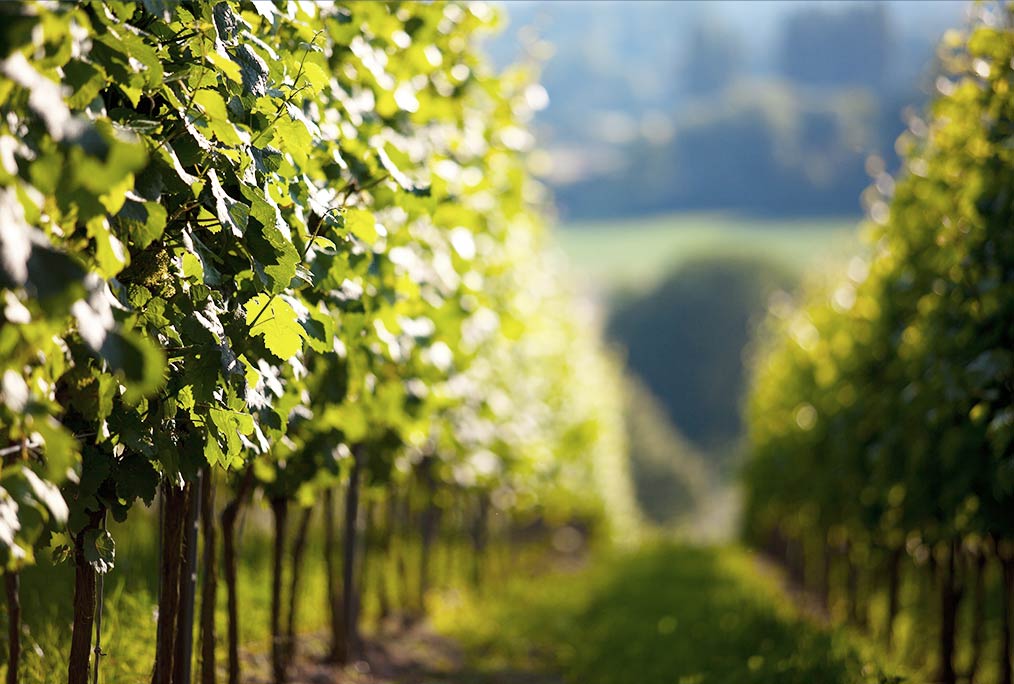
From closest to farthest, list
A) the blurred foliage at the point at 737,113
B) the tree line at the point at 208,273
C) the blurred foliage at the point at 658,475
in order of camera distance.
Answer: the tree line at the point at 208,273 < the blurred foliage at the point at 658,475 < the blurred foliage at the point at 737,113

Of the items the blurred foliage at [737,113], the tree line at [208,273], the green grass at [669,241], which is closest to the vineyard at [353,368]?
the tree line at [208,273]

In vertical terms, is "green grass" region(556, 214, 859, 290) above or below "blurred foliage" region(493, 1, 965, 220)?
below

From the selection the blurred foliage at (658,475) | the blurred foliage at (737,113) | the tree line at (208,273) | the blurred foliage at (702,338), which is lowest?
the tree line at (208,273)

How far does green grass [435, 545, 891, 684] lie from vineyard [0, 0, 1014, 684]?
52 millimetres

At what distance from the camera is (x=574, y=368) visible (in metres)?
18.7

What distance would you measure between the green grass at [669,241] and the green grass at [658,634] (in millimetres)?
92638

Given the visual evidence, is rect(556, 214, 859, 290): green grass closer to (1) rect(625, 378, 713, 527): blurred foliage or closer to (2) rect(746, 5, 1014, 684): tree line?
(1) rect(625, 378, 713, 527): blurred foliage

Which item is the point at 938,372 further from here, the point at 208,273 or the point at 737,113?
the point at 737,113

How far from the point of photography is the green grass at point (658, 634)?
239 inches

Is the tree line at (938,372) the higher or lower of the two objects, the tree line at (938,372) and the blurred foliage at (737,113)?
the lower

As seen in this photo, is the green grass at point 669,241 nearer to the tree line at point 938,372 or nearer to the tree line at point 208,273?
the tree line at point 938,372

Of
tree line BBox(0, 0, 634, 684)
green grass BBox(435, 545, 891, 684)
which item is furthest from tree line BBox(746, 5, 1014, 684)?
tree line BBox(0, 0, 634, 684)

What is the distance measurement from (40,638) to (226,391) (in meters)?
1.61

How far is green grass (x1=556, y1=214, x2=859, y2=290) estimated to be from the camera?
107250 millimetres
